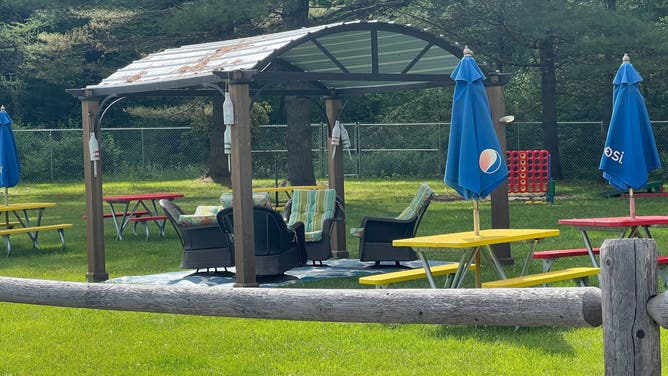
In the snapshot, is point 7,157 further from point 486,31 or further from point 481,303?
point 486,31

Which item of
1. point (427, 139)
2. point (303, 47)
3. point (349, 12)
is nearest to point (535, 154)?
point (349, 12)

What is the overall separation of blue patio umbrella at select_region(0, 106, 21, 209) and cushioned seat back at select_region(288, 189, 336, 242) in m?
4.87

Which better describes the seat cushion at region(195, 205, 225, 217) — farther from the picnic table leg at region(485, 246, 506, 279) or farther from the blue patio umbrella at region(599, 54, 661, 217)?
the blue patio umbrella at region(599, 54, 661, 217)

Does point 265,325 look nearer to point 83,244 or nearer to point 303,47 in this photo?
point 303,47

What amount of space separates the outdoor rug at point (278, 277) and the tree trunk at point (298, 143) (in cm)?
1233

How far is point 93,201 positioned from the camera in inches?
504

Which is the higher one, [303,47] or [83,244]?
[303,47]

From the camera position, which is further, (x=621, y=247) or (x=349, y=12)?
(x=349, y=12)

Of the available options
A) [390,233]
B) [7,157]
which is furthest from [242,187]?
[7,157]

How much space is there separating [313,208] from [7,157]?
531 cm

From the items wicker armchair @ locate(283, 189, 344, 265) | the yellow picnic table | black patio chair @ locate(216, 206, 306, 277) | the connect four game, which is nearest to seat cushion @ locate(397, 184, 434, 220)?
wicker armchair @ locate(283, 189, 344, 265)

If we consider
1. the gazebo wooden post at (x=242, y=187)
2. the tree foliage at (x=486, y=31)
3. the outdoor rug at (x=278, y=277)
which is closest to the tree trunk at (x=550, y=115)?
the tree foliage at (x=486, y=31)

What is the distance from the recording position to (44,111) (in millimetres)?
40781

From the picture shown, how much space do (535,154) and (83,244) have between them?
11757 mm
